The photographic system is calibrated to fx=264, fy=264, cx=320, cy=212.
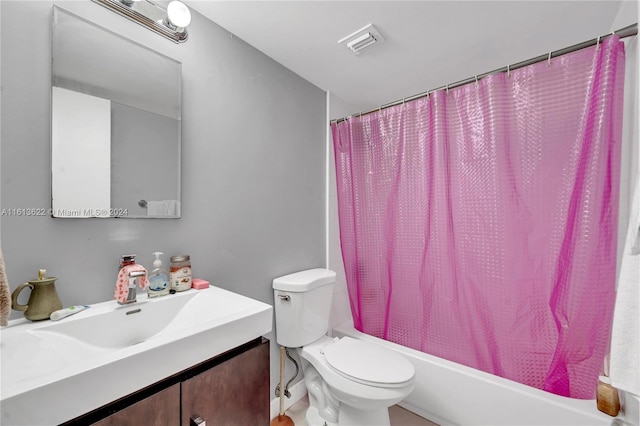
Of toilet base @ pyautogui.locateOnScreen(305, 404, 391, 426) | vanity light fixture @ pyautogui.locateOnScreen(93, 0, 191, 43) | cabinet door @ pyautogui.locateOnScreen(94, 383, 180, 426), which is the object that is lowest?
toilet base @ pyautogui.locateOnScreen(305, 404, 391, 426)

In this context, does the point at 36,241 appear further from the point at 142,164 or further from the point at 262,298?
the point at 262,298

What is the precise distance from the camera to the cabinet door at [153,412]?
61cm

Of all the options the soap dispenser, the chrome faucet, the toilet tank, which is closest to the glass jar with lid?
the soap dispenser

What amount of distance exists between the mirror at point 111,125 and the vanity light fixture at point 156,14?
0.10m

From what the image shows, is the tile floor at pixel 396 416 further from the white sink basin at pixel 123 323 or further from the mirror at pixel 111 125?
the mirror at pixel 111 125

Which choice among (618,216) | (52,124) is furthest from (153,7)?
(618,216)

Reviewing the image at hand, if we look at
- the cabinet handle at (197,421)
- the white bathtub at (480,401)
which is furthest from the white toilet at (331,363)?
the cabinet handle at (197,421)

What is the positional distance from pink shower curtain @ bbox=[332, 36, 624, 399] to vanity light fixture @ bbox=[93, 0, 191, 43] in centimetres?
117

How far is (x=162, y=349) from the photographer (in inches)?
25.9

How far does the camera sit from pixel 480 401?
1.38 m

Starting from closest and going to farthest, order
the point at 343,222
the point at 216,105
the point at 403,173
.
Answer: the point at 216,105, the point at 403,173, the point at 343,222

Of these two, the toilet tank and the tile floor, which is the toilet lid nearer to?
the toilet tank

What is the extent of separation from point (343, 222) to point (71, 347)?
1.54 m

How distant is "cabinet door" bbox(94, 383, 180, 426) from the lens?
2.00 ft
